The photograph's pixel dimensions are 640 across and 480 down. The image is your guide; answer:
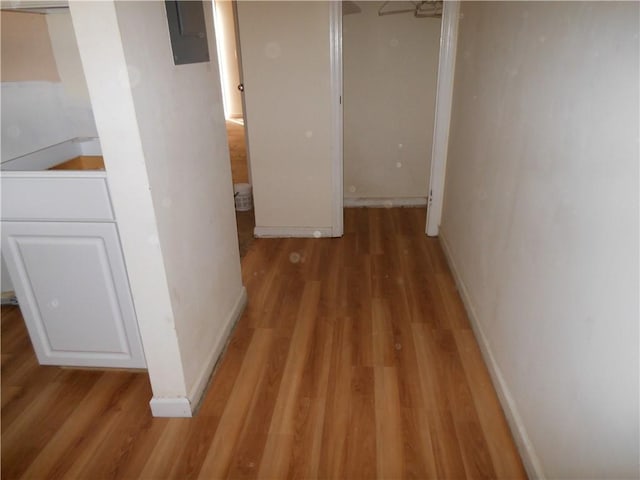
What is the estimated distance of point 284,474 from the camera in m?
1.59

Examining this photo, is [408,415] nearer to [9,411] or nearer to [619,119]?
[619,119]

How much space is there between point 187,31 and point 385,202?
2690 millimetres

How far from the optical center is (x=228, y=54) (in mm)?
8305

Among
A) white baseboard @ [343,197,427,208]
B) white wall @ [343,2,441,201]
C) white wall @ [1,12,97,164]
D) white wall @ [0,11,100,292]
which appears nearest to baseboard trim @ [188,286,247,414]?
white wall @ [0,11,100,292]

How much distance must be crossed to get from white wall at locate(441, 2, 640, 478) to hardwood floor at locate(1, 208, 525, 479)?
0.72ft

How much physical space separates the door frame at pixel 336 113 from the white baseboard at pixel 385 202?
0.65 meters

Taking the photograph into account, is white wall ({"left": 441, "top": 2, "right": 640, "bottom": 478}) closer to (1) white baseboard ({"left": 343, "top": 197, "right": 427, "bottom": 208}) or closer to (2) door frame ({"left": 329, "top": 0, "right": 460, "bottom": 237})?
(2) door frame ({"left": 329, "top": 0, "right": 460, "bottom": 237})

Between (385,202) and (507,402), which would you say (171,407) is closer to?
(507,402)

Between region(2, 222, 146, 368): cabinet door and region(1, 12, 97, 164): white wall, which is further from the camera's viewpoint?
region(1, 12, 97, 164): white wall

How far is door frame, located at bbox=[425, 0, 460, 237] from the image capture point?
294cm

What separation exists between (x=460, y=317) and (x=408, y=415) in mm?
826

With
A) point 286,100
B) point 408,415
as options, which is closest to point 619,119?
point 408,415

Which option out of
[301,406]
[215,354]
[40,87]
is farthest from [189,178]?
[40,87]

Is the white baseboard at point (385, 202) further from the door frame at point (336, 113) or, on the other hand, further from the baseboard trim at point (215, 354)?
the baseboard trim at point (215, 354)
